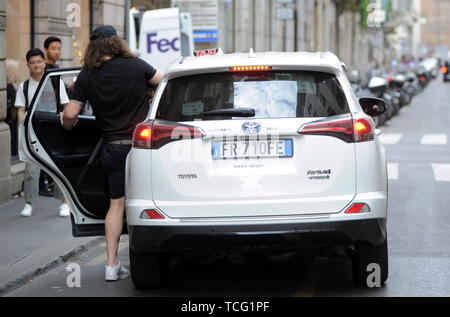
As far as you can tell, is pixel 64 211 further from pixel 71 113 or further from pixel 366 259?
pixel 366 259

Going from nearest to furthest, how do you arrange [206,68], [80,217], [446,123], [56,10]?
[206,68] → [80,217] → [56,10] → [446,123]

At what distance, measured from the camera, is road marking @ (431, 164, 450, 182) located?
15.6m

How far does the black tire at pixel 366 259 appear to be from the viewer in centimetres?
733

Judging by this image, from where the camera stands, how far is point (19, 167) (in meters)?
14.1

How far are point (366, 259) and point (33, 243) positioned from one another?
3.67 metres

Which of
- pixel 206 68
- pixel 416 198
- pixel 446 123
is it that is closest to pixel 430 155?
pixel 416 198

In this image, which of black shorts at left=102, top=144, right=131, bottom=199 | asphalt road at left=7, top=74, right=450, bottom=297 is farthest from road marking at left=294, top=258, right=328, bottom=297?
black shorts at left=102, top=144, right=131, bottom=199

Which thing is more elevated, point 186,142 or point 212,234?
point 186,142

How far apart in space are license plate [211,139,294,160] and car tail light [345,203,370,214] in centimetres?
55

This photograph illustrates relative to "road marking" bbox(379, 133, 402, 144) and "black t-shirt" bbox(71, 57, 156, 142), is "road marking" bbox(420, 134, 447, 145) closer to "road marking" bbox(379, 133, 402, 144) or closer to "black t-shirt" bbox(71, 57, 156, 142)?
"road marking" bbox(379, 133, 402, 144)

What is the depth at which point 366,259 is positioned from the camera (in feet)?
24.2
